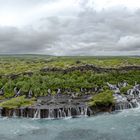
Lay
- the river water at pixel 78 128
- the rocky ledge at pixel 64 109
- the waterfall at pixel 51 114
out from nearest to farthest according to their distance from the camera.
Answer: the river water at pixel 78 128
the waterfall at pixel 51 114
the rocky ledge at pixel 64 109

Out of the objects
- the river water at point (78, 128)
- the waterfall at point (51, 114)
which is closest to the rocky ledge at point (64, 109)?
the waterfall at point (51, 114)

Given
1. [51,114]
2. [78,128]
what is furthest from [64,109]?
[78,128]

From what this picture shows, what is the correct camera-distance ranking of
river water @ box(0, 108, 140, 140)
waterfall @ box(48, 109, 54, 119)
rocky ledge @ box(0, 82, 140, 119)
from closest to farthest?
river water @ box(0, 108, 140, 140) < waterfall @ box(48, 109, 54, 119) < rocky ledge @ box(0, 82, 140, 119)

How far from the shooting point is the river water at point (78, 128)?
5356 cm

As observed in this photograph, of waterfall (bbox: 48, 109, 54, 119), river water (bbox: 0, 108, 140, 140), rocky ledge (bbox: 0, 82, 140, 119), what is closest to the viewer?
river water (bbox: 0, 108, 140, 140)

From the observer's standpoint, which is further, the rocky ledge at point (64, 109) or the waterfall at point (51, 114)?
the rocky ledge at point (64, 109)

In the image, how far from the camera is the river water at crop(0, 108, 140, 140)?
176ft

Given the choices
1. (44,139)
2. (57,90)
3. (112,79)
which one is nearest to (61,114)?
(44,139)

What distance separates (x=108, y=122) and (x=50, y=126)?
503 inches

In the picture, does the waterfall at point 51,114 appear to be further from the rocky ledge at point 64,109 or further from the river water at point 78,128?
the river water at point 78,128

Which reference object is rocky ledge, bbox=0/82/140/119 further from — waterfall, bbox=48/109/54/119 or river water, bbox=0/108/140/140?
river water, bbox=0/108/140/140

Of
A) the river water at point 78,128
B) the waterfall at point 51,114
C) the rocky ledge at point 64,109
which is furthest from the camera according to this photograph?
the rocky ledge at point 64,109

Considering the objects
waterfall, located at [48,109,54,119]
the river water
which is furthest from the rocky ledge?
the river water

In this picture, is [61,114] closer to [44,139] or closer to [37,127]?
[37,127]
